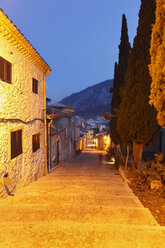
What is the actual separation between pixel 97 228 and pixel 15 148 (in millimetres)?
4192

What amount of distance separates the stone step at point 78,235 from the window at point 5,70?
401cm

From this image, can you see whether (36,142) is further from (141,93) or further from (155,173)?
(141,93)

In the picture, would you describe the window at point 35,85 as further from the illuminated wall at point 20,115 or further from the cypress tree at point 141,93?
the cypress tree at point 141,93

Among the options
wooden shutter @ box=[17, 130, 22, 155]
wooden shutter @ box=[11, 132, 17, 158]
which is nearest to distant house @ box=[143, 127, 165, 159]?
wooden shutter @ box=[17, 130, 22, 155]

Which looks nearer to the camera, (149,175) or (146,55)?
(149,175)

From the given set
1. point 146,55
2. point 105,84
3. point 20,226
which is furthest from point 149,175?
point 105,84

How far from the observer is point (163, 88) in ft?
13.7

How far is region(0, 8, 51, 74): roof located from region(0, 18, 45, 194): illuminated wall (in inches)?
5.1

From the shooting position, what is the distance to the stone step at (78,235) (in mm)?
2549

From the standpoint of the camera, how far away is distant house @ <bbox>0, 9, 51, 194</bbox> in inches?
207

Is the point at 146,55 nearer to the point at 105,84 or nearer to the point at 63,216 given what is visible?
the point at 63,216

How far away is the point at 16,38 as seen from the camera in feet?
Result: 18.5

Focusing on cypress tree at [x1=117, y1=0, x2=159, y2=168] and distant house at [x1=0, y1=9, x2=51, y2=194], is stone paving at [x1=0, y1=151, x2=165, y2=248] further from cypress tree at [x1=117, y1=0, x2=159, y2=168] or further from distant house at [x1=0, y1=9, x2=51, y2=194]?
cypress tree at [x1=117, y1=0, x2=159, y2=168]

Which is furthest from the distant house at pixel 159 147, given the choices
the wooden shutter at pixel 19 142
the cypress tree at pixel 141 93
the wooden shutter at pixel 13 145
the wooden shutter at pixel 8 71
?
the wooden shutter at pixel 8 71
